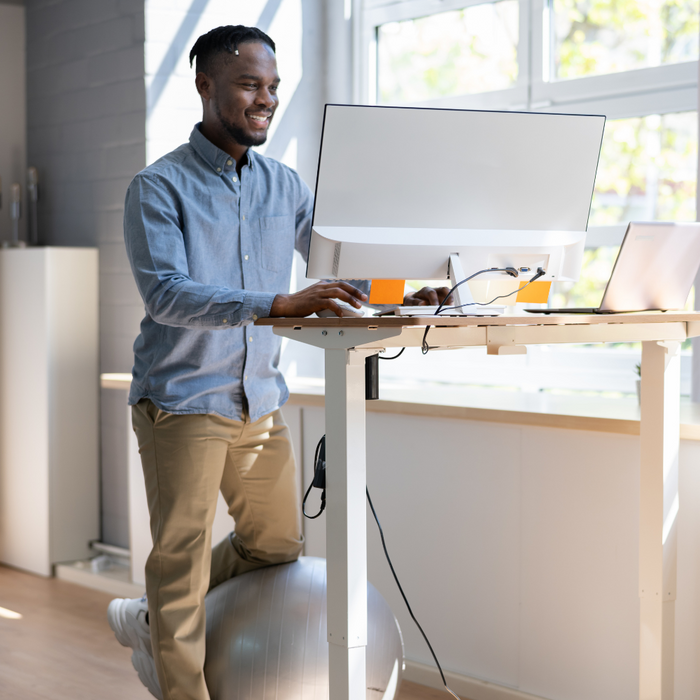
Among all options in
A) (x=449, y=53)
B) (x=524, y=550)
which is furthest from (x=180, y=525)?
(x=449, y=53)

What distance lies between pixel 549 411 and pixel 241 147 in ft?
3.33

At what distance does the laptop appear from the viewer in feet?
5.44

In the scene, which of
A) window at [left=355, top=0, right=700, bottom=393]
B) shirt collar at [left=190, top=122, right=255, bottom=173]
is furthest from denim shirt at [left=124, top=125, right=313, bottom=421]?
window at [left=355, top=0, right=700, bottom=393]

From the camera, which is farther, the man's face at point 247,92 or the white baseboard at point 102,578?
the white baseboard at point 102,578

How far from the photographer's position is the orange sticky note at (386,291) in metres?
1.75

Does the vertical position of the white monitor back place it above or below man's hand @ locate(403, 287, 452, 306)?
above

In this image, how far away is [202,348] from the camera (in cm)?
194

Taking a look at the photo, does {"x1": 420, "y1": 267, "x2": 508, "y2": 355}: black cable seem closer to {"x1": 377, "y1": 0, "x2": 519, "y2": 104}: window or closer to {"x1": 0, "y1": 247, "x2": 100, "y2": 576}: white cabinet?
{"x1": 377, "y1": 0, "x2": 519, "y2": 104}: window

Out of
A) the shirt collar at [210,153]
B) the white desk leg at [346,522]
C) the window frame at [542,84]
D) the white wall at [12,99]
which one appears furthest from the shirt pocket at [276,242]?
the white wall at [12,99]

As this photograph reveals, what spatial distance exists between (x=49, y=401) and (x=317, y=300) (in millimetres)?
2213

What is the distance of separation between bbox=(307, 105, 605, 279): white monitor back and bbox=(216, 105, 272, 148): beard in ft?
1.23

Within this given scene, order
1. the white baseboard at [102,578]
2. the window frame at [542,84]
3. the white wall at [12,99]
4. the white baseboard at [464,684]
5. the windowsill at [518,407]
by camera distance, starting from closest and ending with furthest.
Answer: the windowsill at [518,407], the white baseboard at [464,684], the window frame at [542,84], the white baseboard at [102,578], the white wall at [12,99]

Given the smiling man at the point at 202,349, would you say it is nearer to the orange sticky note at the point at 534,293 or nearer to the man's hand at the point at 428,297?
the man's hand at the point at 428,297

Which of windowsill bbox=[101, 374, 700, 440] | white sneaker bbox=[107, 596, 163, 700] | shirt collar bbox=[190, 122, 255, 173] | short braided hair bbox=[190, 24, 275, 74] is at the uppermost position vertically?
short braided hair bbox=[190, 24, 275, 74]
